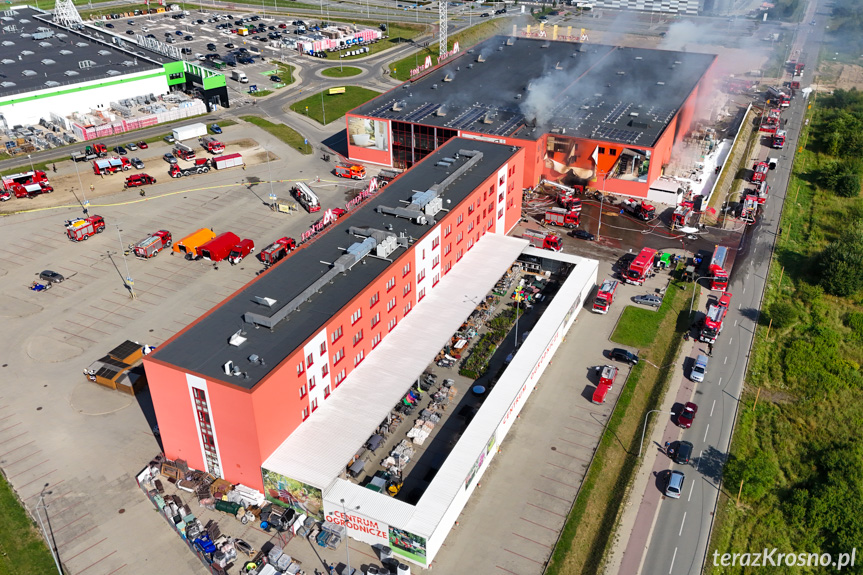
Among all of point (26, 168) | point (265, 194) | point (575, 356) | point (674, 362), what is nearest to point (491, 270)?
point (575, 356)

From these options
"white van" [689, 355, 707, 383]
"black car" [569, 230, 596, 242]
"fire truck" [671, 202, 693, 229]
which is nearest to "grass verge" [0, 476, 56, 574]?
"white van" [689, 355, 707, 383]

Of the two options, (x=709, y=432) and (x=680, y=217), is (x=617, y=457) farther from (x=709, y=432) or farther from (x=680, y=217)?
(x=680, y=217)

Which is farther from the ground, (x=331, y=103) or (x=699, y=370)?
(x=331, y=103)

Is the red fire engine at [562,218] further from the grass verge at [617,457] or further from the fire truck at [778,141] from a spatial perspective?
the fire truck at [778,141]

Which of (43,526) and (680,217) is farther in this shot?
(680,217)

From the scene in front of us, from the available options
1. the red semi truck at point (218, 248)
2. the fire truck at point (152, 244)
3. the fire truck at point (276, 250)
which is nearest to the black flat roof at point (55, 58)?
the fire truck at point (152, 244)

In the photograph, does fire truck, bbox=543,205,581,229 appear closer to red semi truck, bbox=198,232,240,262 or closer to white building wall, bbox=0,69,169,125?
red semi truck, bbox=198,232,240,262

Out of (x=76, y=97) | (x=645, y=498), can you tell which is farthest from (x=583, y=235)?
(x=76, y=97)
